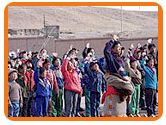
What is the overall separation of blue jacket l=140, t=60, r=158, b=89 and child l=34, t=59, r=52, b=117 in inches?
59.2

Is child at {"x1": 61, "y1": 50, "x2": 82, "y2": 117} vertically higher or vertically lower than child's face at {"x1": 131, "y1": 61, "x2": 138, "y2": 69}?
lower

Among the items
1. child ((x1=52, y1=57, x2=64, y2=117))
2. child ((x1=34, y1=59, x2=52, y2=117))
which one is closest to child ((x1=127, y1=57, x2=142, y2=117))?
child ((x1=52, y1=57, x2=64, y2=117))

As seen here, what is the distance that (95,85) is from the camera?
821cm

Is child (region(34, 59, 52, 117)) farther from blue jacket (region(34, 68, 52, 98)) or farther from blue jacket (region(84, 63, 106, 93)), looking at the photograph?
blue jacket (region(84, 63, 106, 93))

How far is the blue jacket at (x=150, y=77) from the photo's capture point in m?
8.33

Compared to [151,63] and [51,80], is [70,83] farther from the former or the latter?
[151,63]

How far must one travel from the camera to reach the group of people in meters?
7.54

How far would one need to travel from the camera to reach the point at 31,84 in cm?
801

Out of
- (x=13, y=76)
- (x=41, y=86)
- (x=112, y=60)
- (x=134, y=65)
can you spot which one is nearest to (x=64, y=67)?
(x=41, y=86)

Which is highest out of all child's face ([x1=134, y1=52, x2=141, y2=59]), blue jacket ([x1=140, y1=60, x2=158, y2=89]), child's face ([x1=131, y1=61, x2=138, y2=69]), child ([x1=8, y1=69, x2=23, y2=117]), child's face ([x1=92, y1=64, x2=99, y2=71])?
child's face ([x1=134, y1=52, x2=141, y2=59])

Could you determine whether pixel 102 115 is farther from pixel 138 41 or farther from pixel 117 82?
pixel 138 41

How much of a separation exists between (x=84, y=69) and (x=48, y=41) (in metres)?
0.88

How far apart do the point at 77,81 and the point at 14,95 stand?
0.96 meters

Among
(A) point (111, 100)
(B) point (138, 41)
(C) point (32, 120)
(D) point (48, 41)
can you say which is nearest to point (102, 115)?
(A) point (111, 100)
